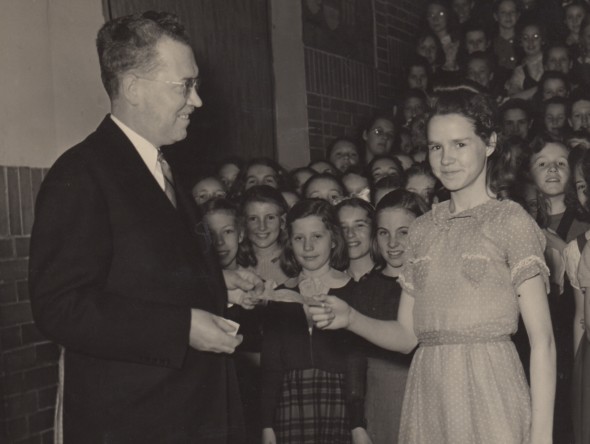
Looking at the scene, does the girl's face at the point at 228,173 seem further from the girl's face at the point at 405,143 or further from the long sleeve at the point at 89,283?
the long sleeve at the point at 89,283

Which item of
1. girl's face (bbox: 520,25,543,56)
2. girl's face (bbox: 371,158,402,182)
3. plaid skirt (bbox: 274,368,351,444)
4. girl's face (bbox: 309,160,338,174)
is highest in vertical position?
girl's face (bbox: 520,25,543,56)

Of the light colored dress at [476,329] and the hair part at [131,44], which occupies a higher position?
the hair part at [131,44]

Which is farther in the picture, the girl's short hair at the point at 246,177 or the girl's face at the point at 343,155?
the girl's face at the point at 343,155

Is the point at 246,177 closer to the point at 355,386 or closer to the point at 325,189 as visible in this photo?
the point at 325,189

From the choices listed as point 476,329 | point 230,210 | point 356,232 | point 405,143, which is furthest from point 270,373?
point 405,143

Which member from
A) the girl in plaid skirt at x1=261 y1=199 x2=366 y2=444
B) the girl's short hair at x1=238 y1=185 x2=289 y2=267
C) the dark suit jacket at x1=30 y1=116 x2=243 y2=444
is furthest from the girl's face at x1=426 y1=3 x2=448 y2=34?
the dark suit jacket at x1=30 y1=116 x2=243 y2=444

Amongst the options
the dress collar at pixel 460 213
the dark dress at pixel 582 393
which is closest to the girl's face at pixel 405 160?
the dark dress at pixel 582 393

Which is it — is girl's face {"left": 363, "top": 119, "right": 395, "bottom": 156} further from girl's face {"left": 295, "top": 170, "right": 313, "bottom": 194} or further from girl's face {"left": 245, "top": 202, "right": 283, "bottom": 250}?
girl's face {"left": 245, "top": 202, "right": 283, "bottom": 250}

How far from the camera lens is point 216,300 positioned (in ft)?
7.41

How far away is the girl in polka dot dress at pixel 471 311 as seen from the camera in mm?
2287

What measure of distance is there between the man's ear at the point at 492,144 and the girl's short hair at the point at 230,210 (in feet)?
7.39

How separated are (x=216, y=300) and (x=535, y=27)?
6.68 m

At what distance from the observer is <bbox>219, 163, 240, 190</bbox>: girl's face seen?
5.76m

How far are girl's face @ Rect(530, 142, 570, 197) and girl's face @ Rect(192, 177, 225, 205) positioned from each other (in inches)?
78.3
